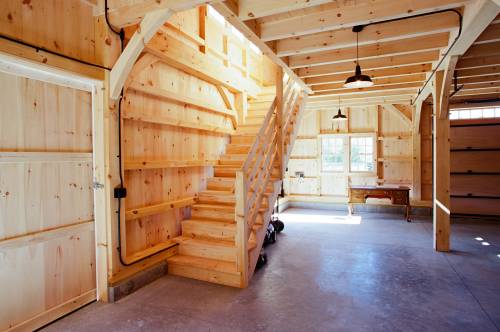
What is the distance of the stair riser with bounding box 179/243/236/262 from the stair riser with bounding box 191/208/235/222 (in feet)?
1.71

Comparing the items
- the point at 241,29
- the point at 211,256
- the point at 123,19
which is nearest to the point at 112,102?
the point at 123,19

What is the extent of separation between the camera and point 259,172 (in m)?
4.02

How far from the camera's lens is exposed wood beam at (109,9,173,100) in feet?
8.84

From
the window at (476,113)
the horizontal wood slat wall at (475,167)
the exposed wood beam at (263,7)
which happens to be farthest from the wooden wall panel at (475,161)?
the exposed wood beam at (263,7)

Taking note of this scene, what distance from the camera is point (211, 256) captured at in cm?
378

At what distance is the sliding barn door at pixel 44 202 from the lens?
2367 millimetres

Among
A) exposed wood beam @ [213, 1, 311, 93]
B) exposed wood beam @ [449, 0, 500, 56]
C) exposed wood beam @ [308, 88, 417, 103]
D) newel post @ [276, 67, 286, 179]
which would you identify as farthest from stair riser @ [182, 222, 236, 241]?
exposed wood beam @ [308, 88, 417, 103]

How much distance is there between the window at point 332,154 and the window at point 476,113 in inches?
115

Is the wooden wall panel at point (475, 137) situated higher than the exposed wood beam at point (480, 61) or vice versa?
the exposed wood beam at point (480, 61)

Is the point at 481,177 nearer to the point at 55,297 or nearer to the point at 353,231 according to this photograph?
the point at 353,231

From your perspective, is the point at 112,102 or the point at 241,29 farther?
the point at 241,29

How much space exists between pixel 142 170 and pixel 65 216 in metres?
1.02

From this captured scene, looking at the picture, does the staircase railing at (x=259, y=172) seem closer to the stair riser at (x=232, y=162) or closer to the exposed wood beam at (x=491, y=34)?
the stair riser at (x=232, y=162)

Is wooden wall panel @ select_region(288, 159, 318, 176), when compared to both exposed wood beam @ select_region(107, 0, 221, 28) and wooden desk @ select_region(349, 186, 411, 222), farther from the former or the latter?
exposed wood beam @ select_region(107, 0, 221, 28)
